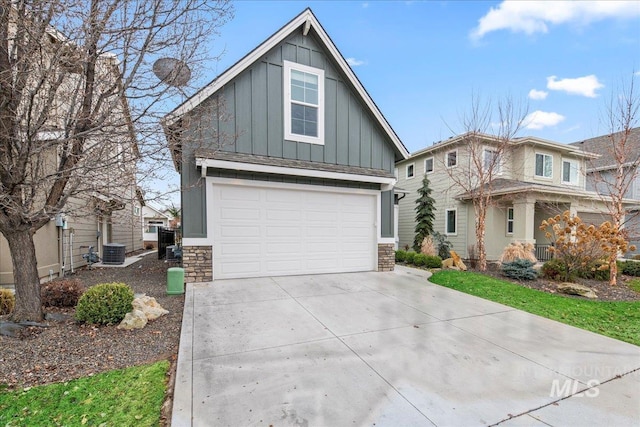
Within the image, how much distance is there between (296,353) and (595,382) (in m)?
3.22

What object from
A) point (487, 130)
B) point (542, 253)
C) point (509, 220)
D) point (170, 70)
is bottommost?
point (542, 253)

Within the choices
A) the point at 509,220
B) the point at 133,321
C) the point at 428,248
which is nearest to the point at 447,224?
the point at 509,220

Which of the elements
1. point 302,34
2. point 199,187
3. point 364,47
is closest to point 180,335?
point 199,187

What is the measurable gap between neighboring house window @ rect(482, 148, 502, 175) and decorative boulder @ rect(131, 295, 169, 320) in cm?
1022

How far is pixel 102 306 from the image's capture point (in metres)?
4.24

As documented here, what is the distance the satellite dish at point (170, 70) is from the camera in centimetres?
436

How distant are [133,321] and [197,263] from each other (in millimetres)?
2808

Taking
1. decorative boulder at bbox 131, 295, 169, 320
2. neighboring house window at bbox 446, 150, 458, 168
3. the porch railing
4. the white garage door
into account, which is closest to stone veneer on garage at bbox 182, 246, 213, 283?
the white garage door

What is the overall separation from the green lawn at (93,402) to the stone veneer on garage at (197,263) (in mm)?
4000

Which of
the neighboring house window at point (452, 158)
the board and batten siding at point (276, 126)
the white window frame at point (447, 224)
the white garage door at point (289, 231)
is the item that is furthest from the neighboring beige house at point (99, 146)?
the white window frame at point (447, 224)

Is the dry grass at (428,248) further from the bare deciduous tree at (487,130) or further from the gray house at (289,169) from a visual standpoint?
the gray house at (289,169)

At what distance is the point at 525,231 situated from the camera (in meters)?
12.5

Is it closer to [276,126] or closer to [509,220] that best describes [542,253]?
[509,220]

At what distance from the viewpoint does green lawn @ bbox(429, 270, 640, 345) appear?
4.84 meters
